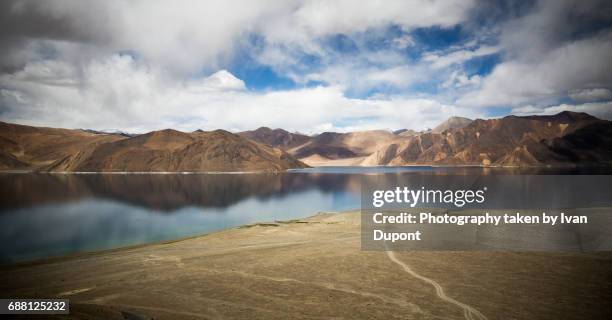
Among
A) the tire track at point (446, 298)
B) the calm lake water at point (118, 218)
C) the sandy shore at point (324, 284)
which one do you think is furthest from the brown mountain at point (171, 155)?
the tire track at point (446, 298)

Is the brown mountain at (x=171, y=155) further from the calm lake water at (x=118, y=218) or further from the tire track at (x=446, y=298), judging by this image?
the tire track at (x=446, y=298)

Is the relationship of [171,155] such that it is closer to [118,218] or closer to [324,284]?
[118,218]

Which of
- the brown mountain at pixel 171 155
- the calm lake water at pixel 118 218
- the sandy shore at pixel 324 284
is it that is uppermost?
the brown mountain at pixel 171 155

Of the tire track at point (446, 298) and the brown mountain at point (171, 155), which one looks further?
the brown mountain at point (171, 155)

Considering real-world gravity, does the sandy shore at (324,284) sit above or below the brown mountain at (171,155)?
below

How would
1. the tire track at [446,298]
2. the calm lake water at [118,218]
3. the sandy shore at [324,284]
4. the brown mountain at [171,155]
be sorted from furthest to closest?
the brown mountain at [171,155] → the calm lake water at [118,218] → the sandy shore at [324,284] → the tire track at [446,298]

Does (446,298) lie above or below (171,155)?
below

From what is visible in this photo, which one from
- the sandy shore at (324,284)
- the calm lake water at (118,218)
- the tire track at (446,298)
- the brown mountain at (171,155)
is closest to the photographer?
the tire track at (446,298)

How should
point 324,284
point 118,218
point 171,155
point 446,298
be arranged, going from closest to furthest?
point 446,298
point 324,284
point 118,218
point 171,155

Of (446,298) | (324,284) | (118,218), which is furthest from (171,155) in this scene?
(446,298)
